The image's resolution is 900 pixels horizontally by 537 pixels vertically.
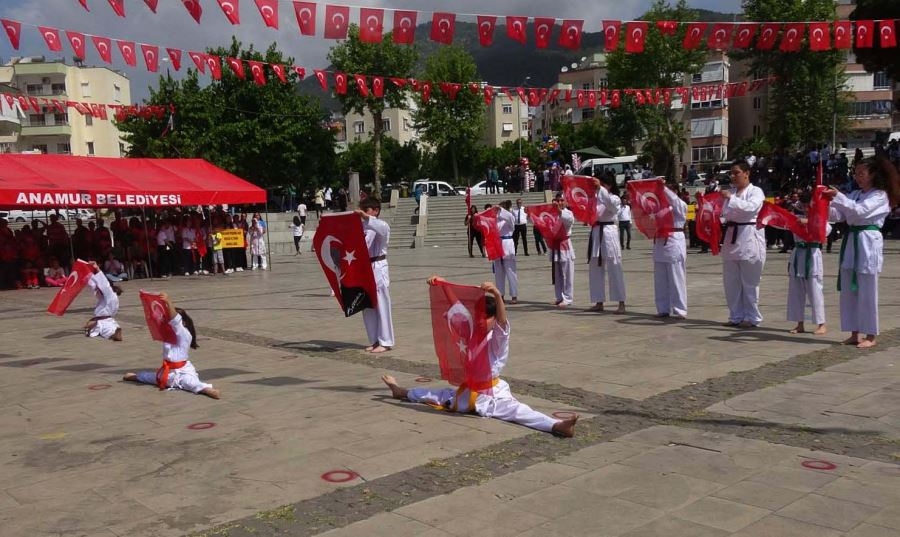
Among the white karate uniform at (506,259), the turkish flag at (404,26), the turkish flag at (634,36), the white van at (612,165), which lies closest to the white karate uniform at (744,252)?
the white karate uniform at (506,259)

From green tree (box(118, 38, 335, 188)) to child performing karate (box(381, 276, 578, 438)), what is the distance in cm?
4034

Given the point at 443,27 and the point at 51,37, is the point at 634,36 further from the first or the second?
the point at 51,37

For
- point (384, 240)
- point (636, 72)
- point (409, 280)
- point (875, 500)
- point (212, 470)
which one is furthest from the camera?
point (636, 72)

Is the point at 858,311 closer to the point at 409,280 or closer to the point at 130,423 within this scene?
the point at 130,423

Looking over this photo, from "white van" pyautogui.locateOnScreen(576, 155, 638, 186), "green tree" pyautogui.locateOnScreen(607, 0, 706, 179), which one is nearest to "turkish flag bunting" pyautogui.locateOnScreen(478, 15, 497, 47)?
"white van" pyautogui.locateOnScreen(576, 155, 638, 186)

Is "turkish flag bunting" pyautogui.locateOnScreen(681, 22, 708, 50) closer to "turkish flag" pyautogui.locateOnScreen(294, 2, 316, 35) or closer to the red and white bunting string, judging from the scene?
the red and white bunting string

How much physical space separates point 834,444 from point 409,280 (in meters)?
14.0

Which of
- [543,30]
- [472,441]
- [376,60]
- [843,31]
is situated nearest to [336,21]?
[543,30]

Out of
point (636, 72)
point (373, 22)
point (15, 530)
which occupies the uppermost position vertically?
point (636, 72)

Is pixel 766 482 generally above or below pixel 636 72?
below

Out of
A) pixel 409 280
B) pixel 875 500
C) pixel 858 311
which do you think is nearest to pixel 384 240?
pixel 858 311

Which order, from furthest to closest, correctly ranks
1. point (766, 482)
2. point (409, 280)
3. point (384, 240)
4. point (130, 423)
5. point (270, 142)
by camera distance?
point (270, 142) < point (409, 280) < point (384, 240) < point (130, 423) < point (766, 482)

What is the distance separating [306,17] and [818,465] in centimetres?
978

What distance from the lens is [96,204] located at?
784 inches
